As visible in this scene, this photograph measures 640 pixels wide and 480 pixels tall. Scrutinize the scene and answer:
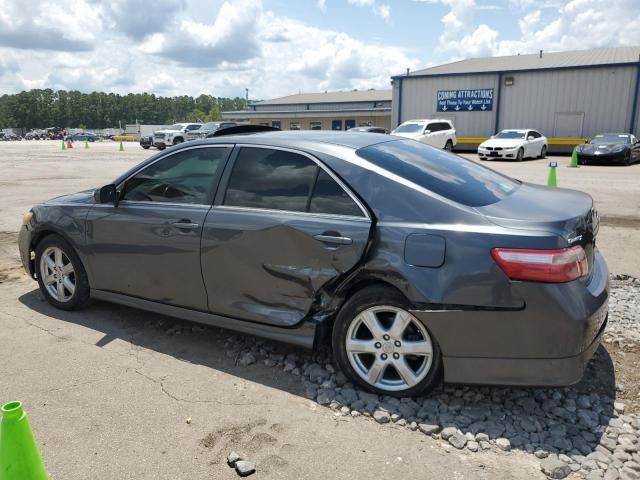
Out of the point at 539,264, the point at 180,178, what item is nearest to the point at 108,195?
the point at 180,178

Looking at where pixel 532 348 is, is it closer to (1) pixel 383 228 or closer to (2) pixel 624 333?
(1) pixel 383 228

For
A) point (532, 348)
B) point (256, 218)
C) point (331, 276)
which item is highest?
point (256, 218)

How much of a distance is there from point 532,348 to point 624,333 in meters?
1.77

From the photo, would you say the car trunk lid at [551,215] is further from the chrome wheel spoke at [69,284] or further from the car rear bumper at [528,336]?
the chrome wheel spoke at [69,284]

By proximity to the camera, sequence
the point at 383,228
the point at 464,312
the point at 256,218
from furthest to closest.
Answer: the point at 256,218 → the point at 383,228 → the point at 464,312

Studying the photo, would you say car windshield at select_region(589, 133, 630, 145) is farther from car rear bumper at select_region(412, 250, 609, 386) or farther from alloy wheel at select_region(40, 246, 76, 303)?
alloy wheel at select_region(40, 246, 76, 303)

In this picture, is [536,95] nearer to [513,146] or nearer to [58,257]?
[513,146]

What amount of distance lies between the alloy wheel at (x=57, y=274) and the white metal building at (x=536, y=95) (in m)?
29.9

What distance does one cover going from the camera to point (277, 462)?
273 centimetres

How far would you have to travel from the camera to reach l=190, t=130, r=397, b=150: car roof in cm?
371

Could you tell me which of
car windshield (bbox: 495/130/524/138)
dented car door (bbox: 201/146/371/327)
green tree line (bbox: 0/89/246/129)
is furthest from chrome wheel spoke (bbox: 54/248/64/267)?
green tree line (bbox: 0/89/246/129)

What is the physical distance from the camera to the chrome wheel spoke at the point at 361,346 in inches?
129

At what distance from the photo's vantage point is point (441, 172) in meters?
3.55

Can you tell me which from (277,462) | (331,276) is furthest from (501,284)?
(277,462)
